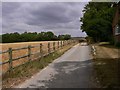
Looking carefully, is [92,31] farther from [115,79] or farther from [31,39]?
[31,39]

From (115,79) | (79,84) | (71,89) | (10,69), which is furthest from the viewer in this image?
(10,69)

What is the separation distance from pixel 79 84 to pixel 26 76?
2.74 metres

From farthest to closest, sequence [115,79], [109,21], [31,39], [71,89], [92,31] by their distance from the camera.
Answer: [31,39]
[92,31]
[109,21]
[115,79]
[71,89]

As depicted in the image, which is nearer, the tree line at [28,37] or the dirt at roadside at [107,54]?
the dirt at roadside at [107,54]

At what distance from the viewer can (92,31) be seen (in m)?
56.4

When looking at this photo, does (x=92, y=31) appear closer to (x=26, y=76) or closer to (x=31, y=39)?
(x=26, y=76)

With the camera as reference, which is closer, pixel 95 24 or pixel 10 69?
pixel 10 69

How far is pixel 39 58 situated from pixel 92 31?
40475 mm

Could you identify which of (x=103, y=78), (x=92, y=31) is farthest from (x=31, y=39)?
(x=103, y=78)

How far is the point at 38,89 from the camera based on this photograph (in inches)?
332

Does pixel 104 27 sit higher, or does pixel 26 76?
pixel 104 27

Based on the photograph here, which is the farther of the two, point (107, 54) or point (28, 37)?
point (28, 37)

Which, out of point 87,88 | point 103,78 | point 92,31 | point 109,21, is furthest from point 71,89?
point 92,31

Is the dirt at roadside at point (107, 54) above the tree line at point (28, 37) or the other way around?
the other way around
